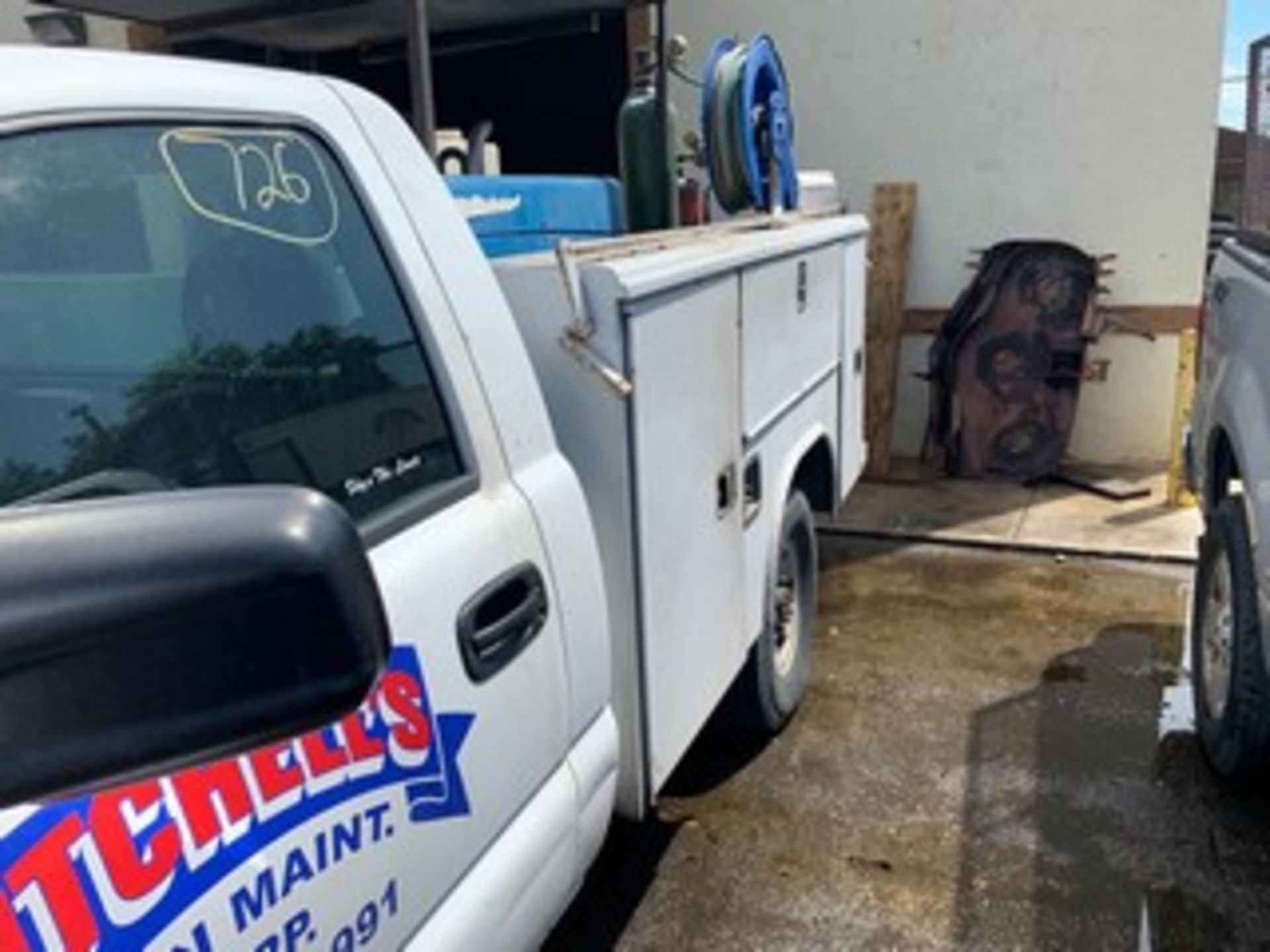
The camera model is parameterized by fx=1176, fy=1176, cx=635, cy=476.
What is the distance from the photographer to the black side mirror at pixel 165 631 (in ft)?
1.88

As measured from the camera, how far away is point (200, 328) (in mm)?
1399

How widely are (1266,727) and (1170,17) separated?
15.2ft

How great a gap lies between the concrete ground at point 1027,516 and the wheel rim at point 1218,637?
2.00 metres

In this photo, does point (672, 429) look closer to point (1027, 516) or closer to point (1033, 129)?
point (1027, 516)

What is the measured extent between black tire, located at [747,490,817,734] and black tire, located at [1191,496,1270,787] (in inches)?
49.0

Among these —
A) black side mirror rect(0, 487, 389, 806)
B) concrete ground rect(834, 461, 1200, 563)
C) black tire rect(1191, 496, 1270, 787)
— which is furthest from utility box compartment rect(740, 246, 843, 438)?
black side mirror rect(0, 487, 389, 806)

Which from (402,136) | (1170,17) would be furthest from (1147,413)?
(402,136)

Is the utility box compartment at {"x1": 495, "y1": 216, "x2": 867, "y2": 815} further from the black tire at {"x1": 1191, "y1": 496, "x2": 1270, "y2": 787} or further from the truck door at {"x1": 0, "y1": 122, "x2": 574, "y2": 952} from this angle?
the black tire at {"x1": 1191, "y1": 496, "x2": 1270, "y2": 787}

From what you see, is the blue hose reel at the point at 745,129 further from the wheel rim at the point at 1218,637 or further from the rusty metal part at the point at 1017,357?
the rusty metal part at the point at 1017,357

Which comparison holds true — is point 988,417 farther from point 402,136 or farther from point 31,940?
point 31,940

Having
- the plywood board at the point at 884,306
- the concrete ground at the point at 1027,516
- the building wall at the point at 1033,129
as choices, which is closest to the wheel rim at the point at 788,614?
the concrete ground at the point at 1027,516

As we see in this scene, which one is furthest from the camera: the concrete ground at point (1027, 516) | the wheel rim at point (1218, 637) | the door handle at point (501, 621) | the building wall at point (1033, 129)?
the building wall at point (1033, 129)

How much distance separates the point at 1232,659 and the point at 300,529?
317cm

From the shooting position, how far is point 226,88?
4.82 feet
